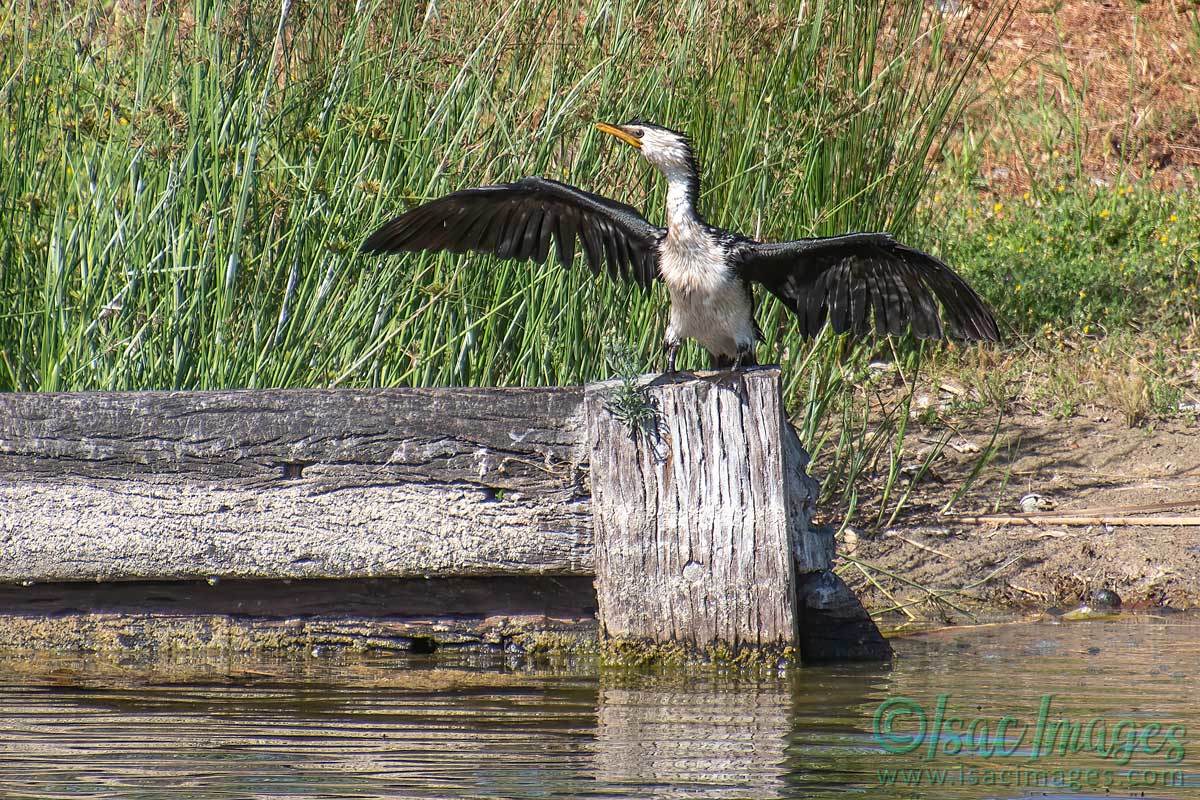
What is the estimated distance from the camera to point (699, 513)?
3543 mm

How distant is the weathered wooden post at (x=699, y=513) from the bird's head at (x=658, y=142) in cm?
74

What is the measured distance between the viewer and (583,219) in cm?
414

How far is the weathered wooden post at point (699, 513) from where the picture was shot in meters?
3.52

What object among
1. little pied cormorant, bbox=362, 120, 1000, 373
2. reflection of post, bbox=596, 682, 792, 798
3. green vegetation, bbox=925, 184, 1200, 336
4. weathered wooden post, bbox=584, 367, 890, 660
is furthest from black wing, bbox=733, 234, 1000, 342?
green vegetation, bbox=925, 184, 1200, 336

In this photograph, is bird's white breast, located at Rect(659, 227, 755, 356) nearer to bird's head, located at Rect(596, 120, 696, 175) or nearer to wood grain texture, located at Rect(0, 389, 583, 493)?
bird's head, located at Rect(596, 120, 696, 175)

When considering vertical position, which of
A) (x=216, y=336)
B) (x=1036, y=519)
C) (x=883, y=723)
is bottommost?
(x=883, y=723)

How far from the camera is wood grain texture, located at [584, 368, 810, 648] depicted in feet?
11.6

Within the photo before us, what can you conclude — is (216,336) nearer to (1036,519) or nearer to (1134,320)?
(1036,519)

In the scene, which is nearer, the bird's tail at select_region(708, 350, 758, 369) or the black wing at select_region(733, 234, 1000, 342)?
the black wing at select_region(733, 234, 1000, 342)

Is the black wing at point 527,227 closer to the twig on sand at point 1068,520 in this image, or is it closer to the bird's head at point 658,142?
the bird's head at point 658,142

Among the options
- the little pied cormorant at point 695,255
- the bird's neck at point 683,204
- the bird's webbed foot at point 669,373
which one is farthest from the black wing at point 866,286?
the bird's webbed foot at point 669,373

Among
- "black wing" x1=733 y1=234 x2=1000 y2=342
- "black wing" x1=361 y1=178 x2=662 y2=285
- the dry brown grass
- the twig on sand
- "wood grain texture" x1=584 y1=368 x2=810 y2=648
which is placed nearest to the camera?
"wood grain texture" x1=584 y1=368 x2=810 y2=648

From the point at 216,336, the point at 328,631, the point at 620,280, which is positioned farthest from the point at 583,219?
the point at 328,631

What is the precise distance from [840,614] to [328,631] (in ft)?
4.02
